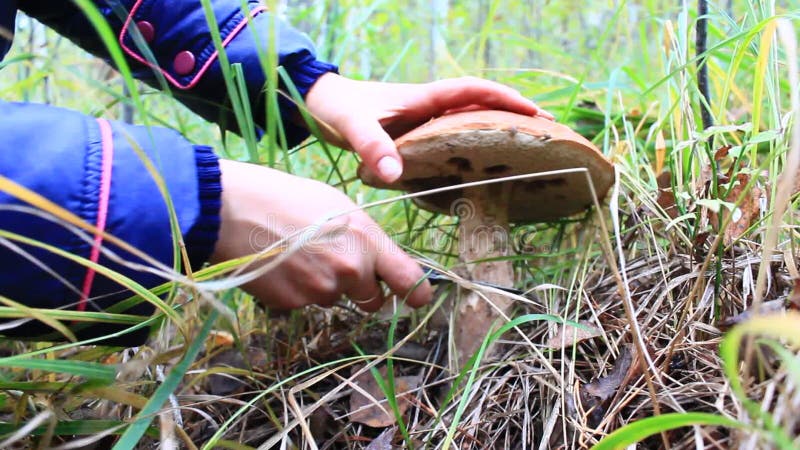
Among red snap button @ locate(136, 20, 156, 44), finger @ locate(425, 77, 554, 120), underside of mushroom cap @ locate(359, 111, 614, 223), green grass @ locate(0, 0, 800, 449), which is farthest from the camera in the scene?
red snap button @ locate(136, 20, 156, 44)

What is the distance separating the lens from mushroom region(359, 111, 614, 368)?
0.91 meters

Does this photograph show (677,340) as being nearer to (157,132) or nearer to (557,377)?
(557,377)

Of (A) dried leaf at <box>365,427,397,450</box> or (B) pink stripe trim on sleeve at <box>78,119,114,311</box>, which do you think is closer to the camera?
(B) pink stripe trim on sleeve at <box>78,119,114,311</box>

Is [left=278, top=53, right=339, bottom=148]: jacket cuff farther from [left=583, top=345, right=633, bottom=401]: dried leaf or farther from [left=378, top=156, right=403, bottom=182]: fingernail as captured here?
[left=583, top=345, right=633, bottom=401]: dried leaf

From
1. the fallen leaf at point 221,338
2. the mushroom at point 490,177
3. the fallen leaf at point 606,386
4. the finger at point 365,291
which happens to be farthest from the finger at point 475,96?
the fallen leaf at point 221,338

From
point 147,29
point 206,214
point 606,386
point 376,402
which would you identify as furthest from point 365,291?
point 147,29

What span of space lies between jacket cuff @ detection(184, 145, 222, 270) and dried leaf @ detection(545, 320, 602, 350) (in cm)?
57

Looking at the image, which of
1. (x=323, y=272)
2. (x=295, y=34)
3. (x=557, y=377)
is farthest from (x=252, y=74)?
(x=557, y=377)

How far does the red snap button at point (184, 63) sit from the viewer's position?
1.15 m

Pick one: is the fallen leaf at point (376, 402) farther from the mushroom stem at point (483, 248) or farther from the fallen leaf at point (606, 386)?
the fallen leaf at point (606, 386)

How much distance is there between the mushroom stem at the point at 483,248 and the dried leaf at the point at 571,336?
223 millimetres

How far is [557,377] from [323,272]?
417mm

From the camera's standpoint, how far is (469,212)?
4.01ft

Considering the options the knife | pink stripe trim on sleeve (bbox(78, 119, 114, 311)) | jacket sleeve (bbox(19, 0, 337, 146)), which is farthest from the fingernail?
pink stripe trim on sleeve (bbox(78, 119, 114, 311))
